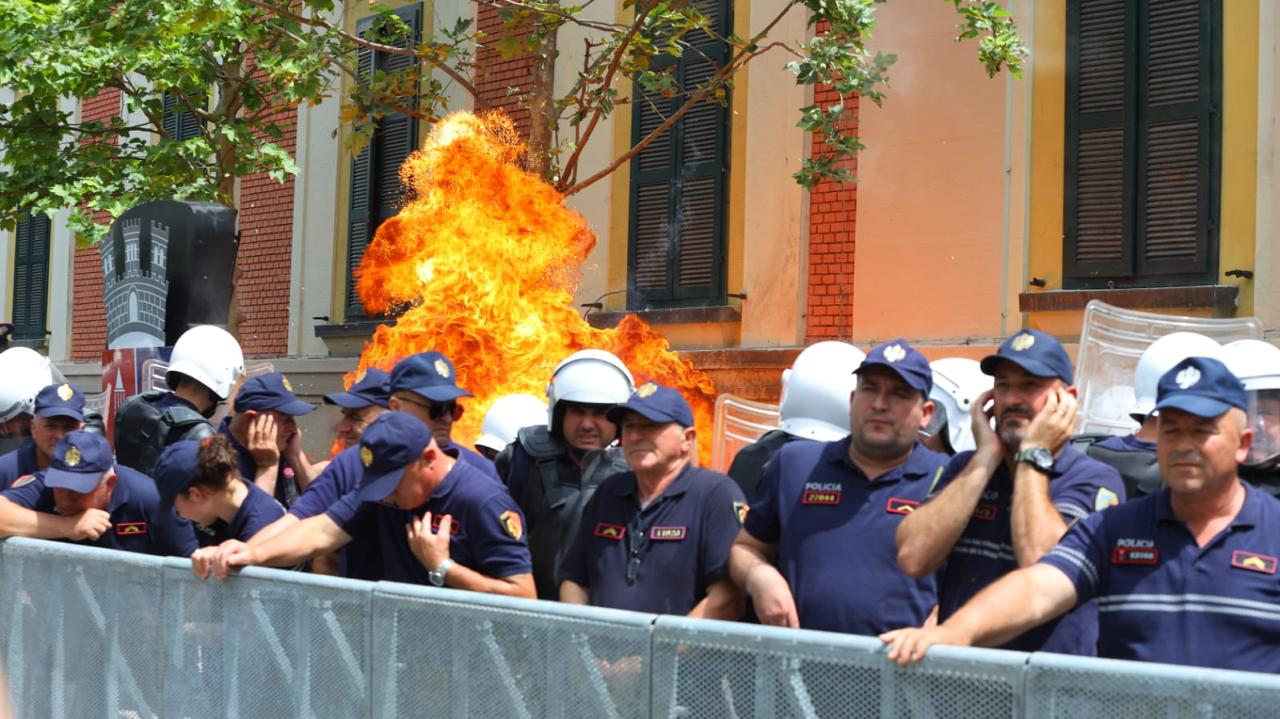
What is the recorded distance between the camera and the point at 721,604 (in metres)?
4.61

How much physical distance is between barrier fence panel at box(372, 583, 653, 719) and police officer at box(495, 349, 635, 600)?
126cm

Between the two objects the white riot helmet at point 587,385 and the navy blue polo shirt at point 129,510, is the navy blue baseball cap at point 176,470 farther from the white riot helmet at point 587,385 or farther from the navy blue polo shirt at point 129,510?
the white riot helmet at point 587,385

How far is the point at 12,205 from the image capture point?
14148 mm

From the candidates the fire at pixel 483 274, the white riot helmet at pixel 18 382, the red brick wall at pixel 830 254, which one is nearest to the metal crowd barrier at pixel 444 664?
the white riot helmet at pixel 18 382

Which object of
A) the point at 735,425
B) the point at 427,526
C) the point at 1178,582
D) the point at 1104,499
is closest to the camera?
the point at 1178,582

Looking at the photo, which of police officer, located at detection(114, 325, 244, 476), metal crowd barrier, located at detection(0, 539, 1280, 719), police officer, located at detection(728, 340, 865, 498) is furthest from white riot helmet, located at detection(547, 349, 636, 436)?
police officer, located at detection(114, 325, 244, 476)

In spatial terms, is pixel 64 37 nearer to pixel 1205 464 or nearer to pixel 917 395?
pixel 917 395

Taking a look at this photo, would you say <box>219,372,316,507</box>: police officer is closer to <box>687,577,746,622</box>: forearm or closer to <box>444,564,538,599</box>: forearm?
<box>444,564,538,599</box>: forearm

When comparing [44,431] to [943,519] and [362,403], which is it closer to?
[362,403]

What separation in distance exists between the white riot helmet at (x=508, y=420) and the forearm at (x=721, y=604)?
113 inches

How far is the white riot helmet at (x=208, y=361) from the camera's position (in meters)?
7.64

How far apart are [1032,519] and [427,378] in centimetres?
259

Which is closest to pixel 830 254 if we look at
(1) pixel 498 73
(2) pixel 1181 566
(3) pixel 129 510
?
(1) pixel 498 73

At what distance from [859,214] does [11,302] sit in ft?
49.9
